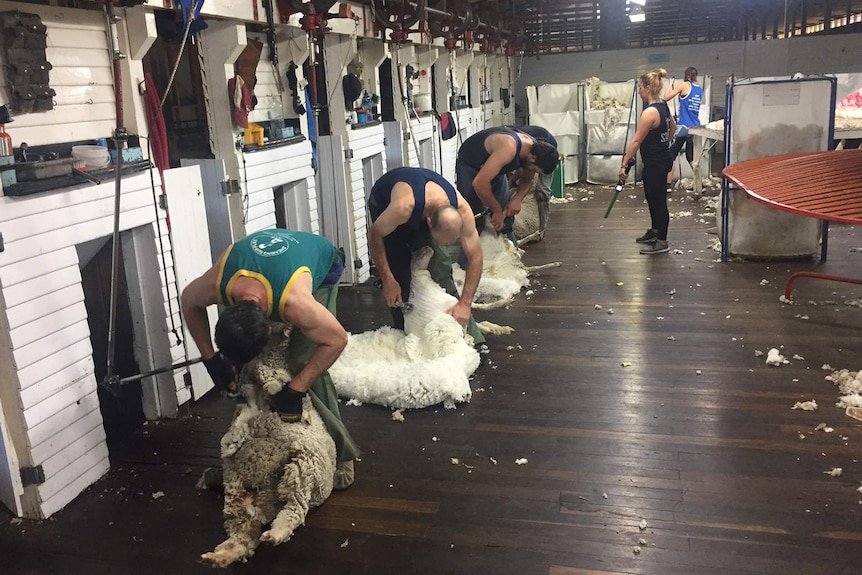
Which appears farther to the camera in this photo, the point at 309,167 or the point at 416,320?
the point at 309,167

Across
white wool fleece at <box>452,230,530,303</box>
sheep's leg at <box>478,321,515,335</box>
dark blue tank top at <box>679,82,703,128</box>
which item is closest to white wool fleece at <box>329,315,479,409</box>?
sheep's leg at <box>478,321,515,335</box>

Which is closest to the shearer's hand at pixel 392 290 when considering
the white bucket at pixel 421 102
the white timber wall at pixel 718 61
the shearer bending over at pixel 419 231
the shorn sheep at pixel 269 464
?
the shearer bending over at pixel 419 231

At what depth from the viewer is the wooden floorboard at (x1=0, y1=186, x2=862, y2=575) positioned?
234 centimetres

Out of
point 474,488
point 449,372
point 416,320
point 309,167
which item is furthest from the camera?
point 309,167

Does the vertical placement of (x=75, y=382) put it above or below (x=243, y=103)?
below

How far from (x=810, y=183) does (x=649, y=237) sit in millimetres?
2871

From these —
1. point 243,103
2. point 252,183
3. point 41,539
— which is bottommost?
point 41,539

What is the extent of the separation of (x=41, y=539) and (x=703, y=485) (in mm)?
2417

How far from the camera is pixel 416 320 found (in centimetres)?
392

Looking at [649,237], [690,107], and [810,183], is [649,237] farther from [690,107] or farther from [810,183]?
[690,107]

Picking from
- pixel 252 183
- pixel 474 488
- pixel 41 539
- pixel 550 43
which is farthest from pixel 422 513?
pixel 550 43

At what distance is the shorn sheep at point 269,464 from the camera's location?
8.07 ft

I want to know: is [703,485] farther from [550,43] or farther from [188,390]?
[550,43]

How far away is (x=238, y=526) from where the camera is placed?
246cm
